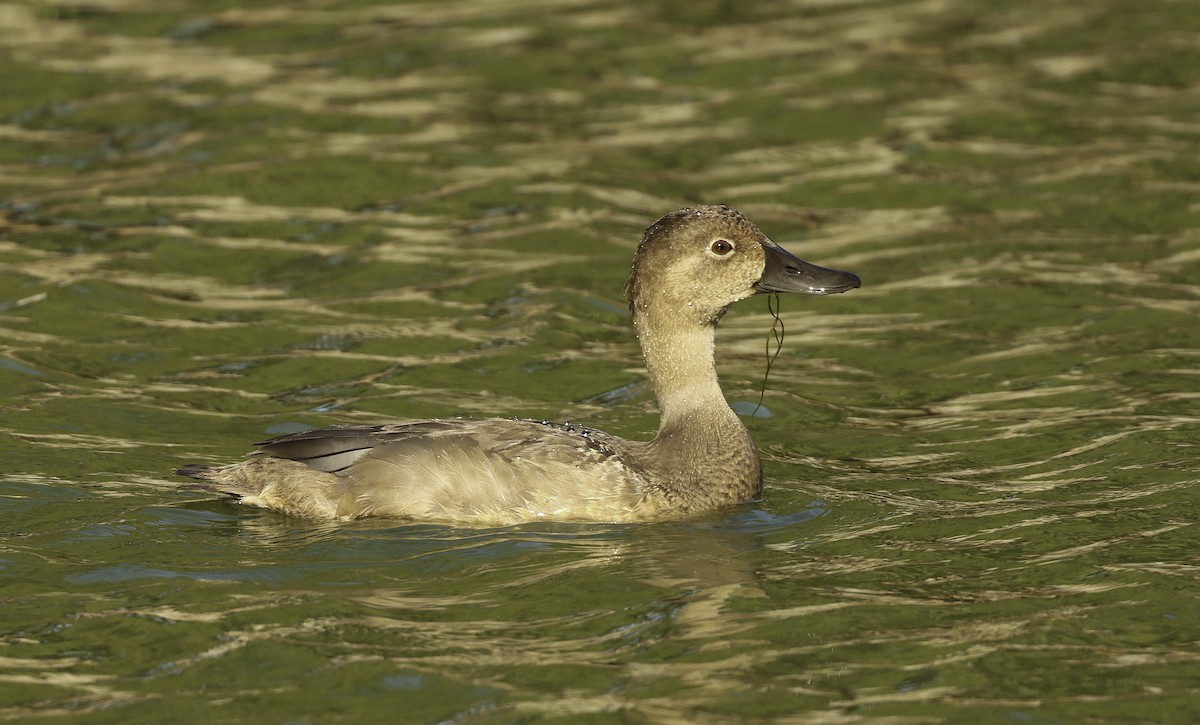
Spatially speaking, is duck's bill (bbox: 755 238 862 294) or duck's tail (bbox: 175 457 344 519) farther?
duck's bill (bbox: 755 238 862 294)

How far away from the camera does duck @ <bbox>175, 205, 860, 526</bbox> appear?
955 centimetres

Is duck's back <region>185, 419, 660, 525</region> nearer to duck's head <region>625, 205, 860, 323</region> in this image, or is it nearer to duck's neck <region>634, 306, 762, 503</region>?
duck's neck <region>634, 306, 762, 503</region>

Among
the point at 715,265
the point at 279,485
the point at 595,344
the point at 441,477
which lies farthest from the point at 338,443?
the point at 595,344

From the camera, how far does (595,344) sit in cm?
1338

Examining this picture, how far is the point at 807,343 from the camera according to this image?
13.5 metres

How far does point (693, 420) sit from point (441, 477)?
154cm

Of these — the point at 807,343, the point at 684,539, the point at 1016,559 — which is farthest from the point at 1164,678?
the point at 807,343

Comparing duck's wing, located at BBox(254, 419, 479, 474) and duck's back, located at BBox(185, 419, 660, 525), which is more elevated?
duck's wing, located at BBox(254, 419, 479, 474)

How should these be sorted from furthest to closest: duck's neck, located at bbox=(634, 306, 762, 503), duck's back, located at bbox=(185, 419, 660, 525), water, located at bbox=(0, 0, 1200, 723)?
duck's neck, located at bbox=(634, 306, 762, 503) < duck's back, located at bbox=(185, 419, 660, 525) < water, located at bbox=(0, 0, 1200, 723)

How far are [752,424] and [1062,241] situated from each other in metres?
4.49

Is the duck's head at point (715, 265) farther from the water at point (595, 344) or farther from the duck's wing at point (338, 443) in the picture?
the duck's wing at point (338, 443)

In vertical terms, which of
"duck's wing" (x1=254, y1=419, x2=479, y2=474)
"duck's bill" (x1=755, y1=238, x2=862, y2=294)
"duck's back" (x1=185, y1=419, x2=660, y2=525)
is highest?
"duck's bill" (x1=755, y1=238, x2=862, y2=294)

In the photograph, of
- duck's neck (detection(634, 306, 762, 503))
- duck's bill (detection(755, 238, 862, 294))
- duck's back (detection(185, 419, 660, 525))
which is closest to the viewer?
duck's back (detection(185, 419, 660, 525))

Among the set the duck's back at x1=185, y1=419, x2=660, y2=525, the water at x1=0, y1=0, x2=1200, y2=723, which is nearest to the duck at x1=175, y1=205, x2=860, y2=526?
the duck's back at x1=185, y1=419, x2=660, y2=525
